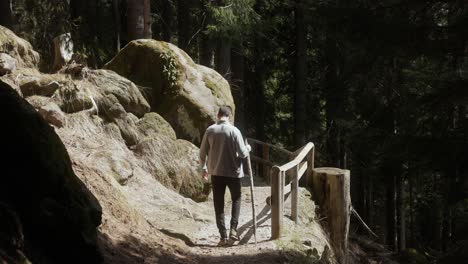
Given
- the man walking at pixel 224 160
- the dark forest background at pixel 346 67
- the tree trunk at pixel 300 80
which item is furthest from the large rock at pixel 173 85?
the tree trunk at pixel 300 80

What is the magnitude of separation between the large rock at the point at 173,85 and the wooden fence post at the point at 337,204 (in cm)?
333

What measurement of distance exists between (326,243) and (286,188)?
1198 millimetres

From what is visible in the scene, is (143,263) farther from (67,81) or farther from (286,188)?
(67,81)

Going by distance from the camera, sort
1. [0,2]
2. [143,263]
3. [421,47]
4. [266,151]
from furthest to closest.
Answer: [266,151], [0,2], [421,47], [143,263]

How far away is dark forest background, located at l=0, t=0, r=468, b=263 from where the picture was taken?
809 centimetres

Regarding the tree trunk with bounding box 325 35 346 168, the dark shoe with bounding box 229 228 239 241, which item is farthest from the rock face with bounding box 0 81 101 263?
the tree trunk with bounding box 325 35 346 168

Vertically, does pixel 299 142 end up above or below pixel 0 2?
below

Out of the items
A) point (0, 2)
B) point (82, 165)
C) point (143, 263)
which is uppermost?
point (0, 2)

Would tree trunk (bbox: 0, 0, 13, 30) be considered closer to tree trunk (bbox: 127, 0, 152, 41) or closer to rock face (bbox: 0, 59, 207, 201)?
tree trunk (bbox: 127, 0, 152, 41)

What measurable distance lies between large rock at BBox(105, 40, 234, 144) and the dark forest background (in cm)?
124

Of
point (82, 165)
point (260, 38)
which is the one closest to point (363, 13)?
point (82, 165)

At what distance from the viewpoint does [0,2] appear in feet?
42.7

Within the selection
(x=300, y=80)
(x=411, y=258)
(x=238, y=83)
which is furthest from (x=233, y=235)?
(x=238, y=83)

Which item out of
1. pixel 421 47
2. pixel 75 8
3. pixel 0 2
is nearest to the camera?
pixel 421 47
